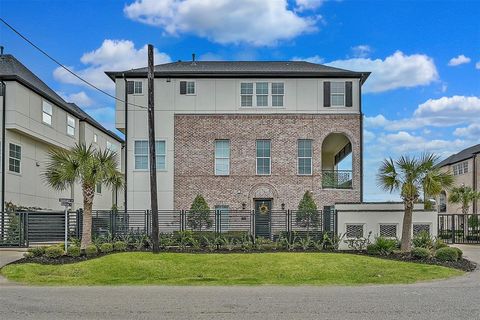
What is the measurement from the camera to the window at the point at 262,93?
33.1 metres

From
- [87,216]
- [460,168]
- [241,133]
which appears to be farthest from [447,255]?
[460,168]

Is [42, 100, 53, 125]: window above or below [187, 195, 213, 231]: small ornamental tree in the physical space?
above

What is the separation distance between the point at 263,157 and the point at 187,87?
6002 mm

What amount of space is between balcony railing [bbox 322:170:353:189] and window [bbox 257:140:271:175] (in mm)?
3356

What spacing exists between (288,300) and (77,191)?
3200cm

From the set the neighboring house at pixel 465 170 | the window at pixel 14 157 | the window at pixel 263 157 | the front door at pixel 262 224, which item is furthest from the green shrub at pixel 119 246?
the neighboring house at pixel 465 170

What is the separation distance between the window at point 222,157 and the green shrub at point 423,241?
1258 centimetres

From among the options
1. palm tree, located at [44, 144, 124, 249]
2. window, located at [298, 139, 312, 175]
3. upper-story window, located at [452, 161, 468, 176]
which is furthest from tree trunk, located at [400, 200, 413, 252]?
upper-story window, located at [452, 161, 468, 176]

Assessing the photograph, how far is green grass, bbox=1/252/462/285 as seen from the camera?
16734mm

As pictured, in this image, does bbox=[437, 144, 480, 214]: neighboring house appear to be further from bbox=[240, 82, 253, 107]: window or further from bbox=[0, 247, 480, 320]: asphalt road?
bbox=[0, 247, 480, 320]: asphalt road

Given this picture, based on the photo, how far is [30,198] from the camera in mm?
33844

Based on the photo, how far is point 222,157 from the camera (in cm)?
3284

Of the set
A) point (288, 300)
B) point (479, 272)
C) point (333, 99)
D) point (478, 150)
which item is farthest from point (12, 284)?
point (478, 150)

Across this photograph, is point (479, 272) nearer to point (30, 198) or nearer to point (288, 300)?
point (288, 300)
